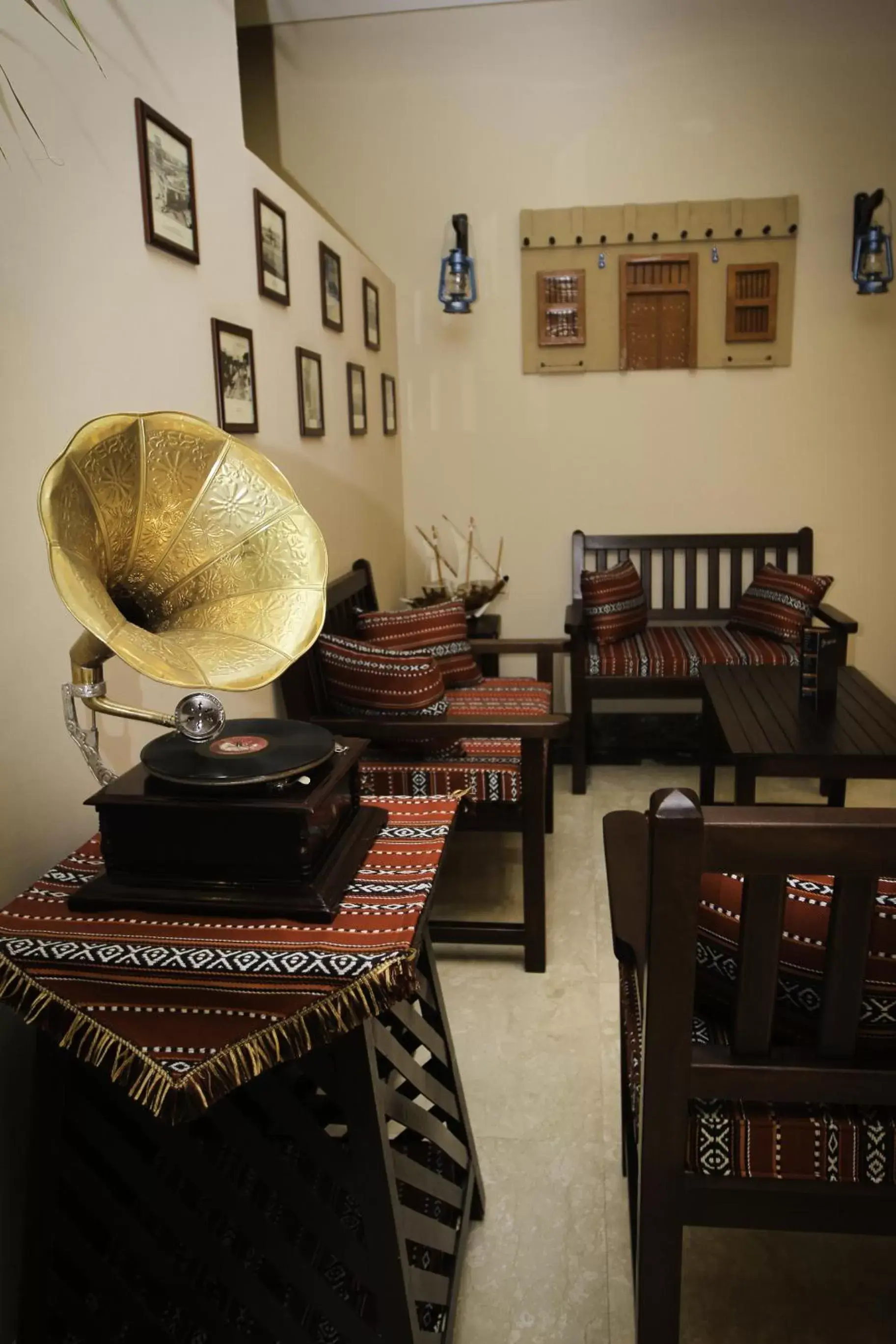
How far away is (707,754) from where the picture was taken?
3.38m

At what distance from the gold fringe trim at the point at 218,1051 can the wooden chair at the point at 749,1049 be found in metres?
0.31

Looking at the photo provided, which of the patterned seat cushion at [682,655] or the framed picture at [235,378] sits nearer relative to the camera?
the framed picture at [235,378]

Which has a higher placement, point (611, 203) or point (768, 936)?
point (611, 203)

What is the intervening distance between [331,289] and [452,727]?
1.60m

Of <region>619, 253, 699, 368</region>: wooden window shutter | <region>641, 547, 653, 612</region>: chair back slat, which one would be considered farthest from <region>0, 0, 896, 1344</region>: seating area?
<region>619, 253, 699, 368</region>: wooden window shutter

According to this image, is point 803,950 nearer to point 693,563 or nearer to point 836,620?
point 836,620

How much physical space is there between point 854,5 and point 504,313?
1694 millimetres

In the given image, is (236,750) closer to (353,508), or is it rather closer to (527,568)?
(353,508)

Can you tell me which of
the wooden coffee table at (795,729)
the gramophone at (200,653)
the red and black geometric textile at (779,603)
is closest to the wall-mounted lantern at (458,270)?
the red and black geometric textile at (779,603)

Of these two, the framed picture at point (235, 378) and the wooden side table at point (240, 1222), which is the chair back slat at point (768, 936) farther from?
the framed picture at point (235, 378)

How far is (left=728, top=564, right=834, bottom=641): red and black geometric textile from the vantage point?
3639 mm

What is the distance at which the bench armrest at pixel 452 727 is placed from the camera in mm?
2271

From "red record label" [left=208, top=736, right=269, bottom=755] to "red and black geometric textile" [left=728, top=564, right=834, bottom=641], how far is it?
8.89 feet

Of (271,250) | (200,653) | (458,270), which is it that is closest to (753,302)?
(458,270)
